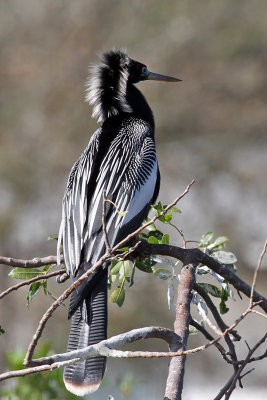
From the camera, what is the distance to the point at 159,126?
684 cm

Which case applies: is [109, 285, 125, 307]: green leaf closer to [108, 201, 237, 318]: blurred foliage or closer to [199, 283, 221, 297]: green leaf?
[108, 201, 237, 318]: blurred foliage

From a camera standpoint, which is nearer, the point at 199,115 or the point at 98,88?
the point at 98,88

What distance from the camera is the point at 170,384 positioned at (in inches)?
44.7

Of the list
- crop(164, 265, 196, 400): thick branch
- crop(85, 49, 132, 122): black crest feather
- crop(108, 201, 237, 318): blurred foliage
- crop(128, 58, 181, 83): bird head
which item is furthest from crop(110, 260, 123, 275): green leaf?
crop(128, 58, 181, 83): bird head

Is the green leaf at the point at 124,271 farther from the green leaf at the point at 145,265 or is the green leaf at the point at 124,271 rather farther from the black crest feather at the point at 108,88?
the black crest feather at the point at 108,88

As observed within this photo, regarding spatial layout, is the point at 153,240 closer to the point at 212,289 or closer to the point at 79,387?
the point at 212,289

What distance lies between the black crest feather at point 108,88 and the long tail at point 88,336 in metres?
0.88

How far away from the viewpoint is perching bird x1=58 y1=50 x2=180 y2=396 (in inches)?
58.6

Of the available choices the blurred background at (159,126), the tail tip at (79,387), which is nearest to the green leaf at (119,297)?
the tail tip at (79,387)

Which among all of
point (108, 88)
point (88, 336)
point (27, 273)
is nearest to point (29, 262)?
point (27, 273)

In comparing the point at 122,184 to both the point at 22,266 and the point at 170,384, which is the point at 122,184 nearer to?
the point at 22,266

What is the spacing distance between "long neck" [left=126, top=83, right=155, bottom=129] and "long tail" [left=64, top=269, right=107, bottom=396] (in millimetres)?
895

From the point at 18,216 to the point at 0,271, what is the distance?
2.31 ft

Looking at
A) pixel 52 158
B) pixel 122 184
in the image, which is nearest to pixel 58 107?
pixel 52 158
